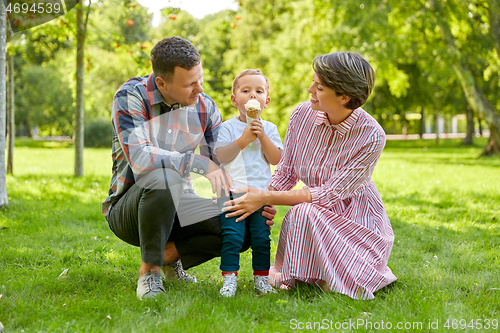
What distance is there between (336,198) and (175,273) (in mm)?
1180

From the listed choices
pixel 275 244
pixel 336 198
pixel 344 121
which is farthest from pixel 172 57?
pixel 275 244

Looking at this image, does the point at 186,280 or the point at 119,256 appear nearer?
the point at 186,280

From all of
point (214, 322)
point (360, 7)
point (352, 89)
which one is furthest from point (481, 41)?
point (214, 322)

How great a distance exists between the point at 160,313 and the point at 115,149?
39.6 inches

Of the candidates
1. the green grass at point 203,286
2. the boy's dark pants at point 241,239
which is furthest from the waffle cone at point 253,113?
the green grass at point 203,286

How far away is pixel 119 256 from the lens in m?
3.64

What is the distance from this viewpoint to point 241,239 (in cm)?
270

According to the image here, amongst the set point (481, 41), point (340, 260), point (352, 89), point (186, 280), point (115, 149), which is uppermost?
point (481, 41)

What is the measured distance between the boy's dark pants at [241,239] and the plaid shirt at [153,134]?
1.14 ft

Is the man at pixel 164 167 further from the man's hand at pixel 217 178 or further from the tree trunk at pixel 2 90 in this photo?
the tree trunk at pixel 2 90

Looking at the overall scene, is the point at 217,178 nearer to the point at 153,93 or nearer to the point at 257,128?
the point at 257,128

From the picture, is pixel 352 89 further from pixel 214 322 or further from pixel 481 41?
pixel 481 41

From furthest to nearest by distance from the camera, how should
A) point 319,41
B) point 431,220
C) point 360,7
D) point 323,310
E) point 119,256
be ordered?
point 319,41
point 360,7
point 431,220
point 119,256
point 323,310

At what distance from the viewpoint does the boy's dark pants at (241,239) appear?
2.67m
